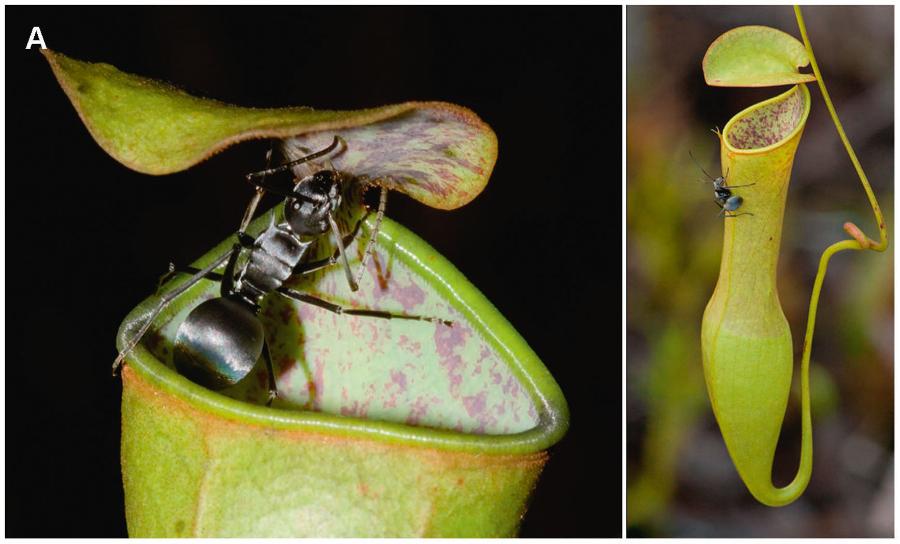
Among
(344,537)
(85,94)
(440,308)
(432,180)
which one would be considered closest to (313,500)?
(344,537)

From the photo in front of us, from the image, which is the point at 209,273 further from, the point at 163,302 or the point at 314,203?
the point at 314,203

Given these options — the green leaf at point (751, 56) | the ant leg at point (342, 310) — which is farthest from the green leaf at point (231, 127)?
the green leaf at point (751, 56)

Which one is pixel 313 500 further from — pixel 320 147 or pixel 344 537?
pixel 320 147

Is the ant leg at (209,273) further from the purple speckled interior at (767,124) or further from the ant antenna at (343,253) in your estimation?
the purple speckled interior at (767,124)

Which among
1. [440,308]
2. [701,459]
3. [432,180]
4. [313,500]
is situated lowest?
[701,459]

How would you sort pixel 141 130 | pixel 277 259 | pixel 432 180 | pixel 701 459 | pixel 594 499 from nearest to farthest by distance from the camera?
pixel 141 130, pixel 432 180, pixel 277 259, pixel 594 499, pixel 701 459
